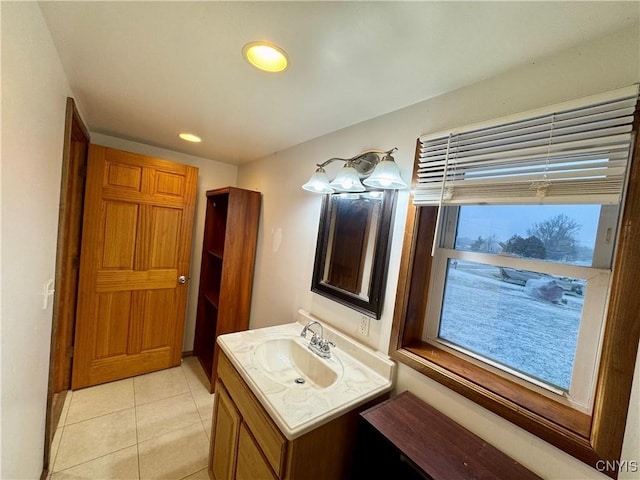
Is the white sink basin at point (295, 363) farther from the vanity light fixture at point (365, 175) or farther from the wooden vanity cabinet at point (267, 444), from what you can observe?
the vanity light fixture at point (365, 175)

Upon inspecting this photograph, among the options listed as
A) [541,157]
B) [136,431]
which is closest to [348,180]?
[541,157]

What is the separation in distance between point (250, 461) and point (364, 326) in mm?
800

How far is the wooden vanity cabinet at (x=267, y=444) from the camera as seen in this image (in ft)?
3.14

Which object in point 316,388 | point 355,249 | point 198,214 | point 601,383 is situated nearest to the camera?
point 601,383

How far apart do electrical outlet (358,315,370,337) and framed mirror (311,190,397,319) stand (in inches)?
1.7

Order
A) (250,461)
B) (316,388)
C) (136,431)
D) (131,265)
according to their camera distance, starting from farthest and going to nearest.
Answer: (131,265) → (136,431) → (316,388) → (250,461)

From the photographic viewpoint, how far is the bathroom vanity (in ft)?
3.19

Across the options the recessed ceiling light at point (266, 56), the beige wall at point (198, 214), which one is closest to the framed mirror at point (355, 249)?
the recessed ceiling light at point (266, 56)

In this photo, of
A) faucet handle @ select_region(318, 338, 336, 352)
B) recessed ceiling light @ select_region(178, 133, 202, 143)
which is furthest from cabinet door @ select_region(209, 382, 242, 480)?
recessed ceiling light @ select_region(178, 133, 202, 143)

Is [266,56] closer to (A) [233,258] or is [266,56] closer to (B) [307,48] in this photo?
(B) [307,48]

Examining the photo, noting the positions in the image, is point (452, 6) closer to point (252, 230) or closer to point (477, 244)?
point (477, 244)

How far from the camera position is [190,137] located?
2.17 m

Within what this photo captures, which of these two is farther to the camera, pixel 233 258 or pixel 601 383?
pixel 233 258

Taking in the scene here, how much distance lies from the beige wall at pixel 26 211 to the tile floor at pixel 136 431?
37 centimetres
